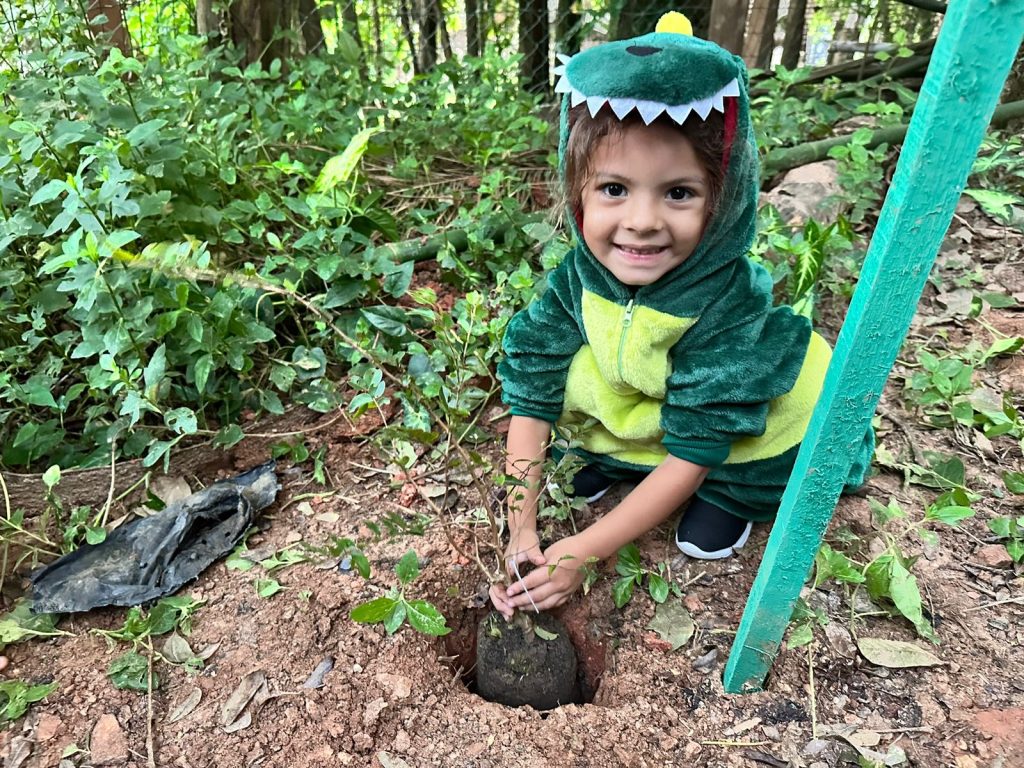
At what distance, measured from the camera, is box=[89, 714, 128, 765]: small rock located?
1498mm

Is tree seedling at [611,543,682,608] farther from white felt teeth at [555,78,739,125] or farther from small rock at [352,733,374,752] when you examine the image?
white felt teeth at [555,78,739,125]

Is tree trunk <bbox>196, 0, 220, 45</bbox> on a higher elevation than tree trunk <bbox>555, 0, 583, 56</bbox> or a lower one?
higher

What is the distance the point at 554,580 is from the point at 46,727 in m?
1.11

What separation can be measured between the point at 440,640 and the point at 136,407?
39.1 inches

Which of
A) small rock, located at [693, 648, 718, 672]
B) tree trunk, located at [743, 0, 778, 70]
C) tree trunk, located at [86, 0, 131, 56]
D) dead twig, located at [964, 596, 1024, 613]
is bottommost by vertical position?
small rock, located at [693, 648, 718, 672]

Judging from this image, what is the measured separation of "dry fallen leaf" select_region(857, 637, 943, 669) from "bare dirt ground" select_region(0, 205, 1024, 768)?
0.7 inches

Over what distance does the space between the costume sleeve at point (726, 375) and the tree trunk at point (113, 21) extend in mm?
2762

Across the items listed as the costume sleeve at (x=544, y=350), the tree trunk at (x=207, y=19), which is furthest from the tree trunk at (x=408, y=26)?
the costume sleeve at (x=544, y=350)

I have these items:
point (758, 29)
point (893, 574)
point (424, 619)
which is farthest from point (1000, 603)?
point (758, 29)

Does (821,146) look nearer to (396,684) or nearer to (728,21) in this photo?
(728,21)

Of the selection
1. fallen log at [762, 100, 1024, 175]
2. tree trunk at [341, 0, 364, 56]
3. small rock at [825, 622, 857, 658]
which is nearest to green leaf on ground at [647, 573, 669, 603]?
small rock at [825, 622, 857, 658]

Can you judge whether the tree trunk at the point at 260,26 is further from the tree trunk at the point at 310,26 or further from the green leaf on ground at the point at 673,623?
the green leaf on ground at the point at 673,623

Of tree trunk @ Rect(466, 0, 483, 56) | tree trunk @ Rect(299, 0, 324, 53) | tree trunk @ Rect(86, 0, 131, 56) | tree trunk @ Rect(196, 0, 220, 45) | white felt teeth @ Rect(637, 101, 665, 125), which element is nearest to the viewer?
Answer: white felt teeth @ Rect(637, 101, 665, 125)

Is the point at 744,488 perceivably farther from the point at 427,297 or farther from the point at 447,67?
the point at 447,67
